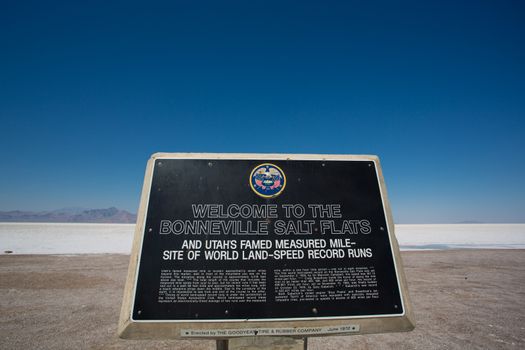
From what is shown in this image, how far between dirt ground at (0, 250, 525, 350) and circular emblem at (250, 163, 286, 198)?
11.5 ft

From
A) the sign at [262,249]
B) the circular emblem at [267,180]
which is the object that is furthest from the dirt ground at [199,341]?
the circular emblem at [267,180]

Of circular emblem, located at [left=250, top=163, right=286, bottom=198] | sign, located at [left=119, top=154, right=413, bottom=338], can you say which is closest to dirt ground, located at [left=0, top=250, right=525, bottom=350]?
sign, located at [left=119, top=154, right=413, bottom=338]

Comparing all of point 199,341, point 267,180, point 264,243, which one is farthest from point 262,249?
point 199,341

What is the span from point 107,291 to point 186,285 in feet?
22.6

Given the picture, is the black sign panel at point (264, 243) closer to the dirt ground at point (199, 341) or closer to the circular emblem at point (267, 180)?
Result: the circular emblem at point (267, 180)

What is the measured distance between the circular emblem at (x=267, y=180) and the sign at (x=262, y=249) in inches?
0.5

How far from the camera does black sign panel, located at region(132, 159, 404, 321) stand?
2.36 m

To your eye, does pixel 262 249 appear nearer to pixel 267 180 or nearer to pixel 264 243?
pixel 264 243

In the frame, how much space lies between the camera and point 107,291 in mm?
7465

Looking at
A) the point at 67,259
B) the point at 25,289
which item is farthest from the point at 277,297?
the point at 67,259

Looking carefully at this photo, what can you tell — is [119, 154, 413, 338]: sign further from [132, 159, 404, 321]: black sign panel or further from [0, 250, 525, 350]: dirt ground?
[0, 250, 525, 350]: dirt ground

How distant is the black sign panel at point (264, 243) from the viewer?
2.36m

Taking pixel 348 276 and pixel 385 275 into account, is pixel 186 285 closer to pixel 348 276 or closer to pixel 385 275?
pixel 348 276

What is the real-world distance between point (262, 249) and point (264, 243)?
0.22 feet
